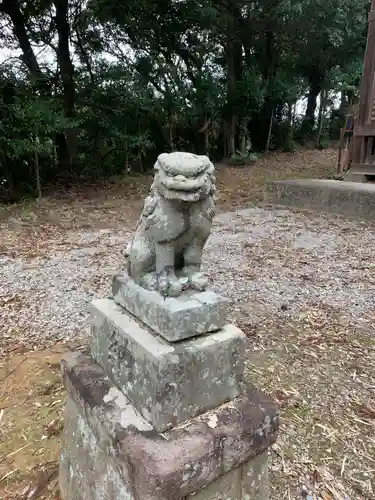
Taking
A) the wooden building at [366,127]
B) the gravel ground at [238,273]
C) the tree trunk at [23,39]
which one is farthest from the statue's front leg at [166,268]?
the tree trunk at [23,39]

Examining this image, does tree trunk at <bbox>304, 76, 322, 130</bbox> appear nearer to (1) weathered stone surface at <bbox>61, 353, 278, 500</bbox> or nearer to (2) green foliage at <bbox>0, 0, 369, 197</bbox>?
(2) green foliage at <bbox>0, 0, 369, 197</bbox>

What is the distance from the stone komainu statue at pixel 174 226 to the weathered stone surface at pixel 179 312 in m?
0.04

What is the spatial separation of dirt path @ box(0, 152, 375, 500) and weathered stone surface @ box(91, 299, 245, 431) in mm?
700

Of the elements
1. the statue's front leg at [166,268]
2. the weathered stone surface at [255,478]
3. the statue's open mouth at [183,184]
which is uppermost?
the statue's open mouth at [183,184]

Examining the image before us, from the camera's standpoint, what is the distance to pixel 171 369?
126 cm

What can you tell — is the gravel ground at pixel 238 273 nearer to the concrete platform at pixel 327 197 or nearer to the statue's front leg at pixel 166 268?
the concrete platform at pixel 327 197

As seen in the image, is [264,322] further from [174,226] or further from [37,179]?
[37,179]

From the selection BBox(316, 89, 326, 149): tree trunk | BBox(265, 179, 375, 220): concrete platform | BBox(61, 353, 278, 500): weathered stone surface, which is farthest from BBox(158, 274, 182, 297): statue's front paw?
BBox(316, 89, 326, 149): tree trunk

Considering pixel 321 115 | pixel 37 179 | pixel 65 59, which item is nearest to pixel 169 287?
pixel 37 179

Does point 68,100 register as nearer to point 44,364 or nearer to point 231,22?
point 231,22

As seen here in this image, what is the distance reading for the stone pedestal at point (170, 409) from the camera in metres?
1.26

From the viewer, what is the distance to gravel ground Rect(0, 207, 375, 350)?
3196mm

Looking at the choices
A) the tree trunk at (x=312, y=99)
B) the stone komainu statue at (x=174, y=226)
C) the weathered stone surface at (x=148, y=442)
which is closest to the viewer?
the weathered stone surface at (x=148, y=442)

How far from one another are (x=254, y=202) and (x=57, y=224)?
3.60 m
